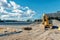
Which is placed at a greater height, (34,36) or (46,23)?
(46,23)

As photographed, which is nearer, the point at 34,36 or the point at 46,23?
the point at 34,36

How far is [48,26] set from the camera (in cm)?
3362

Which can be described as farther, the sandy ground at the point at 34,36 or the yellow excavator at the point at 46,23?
the yellow excavator at the point at 46,23

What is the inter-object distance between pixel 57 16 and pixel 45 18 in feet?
89.8

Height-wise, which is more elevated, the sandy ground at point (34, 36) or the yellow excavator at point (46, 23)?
the yellow excavator at point (46, 23)

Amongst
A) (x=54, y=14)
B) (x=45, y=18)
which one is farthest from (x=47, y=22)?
(x=54, y=14)

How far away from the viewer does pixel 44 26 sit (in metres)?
33.5

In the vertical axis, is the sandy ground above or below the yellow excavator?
below

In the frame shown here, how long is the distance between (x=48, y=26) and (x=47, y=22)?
3.10 feet

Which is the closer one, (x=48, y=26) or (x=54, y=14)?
(x=48, y=26)

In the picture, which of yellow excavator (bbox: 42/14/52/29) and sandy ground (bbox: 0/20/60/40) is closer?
sandy ground (bbox: 0/20/60/40)

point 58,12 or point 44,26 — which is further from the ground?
point 58,12

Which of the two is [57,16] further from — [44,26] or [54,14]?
[44,26]

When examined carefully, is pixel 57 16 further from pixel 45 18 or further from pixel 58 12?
pixel 45 18
